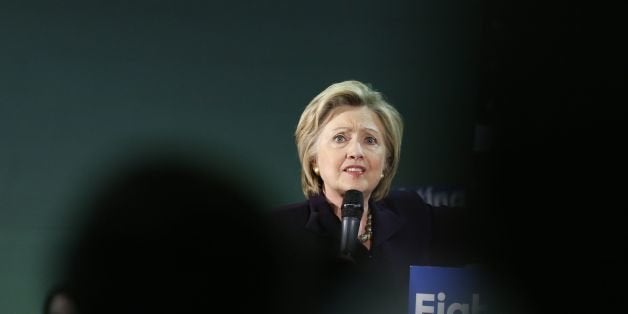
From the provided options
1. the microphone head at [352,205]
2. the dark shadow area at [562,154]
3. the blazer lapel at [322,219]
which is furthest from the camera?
the blazer lapel at [322,219]

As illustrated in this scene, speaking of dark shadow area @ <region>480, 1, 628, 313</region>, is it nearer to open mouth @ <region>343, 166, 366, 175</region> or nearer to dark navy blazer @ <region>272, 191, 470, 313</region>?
dark navy blazer @ <region>272, 191, 470, 313</region>

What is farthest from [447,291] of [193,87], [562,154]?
[193,87]

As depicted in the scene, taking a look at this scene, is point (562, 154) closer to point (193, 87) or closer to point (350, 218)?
point (350, 218)

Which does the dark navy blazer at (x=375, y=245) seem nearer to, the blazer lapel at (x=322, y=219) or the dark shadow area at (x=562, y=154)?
the blazer lapel at (x=322, y=219)

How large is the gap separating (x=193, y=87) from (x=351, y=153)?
0.64 meters

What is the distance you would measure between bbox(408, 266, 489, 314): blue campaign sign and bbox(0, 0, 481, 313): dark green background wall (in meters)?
0.33

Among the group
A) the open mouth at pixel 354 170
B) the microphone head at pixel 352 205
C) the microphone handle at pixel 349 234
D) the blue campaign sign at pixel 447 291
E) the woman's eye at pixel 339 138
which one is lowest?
the blue campaign sign at pixel 447 291

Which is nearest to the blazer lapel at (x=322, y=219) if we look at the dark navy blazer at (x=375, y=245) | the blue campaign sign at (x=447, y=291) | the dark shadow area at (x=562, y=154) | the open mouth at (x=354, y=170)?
the dark navy blazer at (x=375, y=245)

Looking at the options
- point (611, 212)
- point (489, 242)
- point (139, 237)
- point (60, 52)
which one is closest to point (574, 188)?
point (611, 212)

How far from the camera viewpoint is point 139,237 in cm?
349

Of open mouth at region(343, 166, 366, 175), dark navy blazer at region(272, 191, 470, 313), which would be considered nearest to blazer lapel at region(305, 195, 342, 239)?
dark navy blazer at region(272, 191, 470, 313)

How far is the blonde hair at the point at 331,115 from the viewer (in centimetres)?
354

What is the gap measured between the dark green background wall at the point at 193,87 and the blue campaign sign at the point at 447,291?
1.09 ft

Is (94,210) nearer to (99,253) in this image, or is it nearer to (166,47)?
(99,253)
